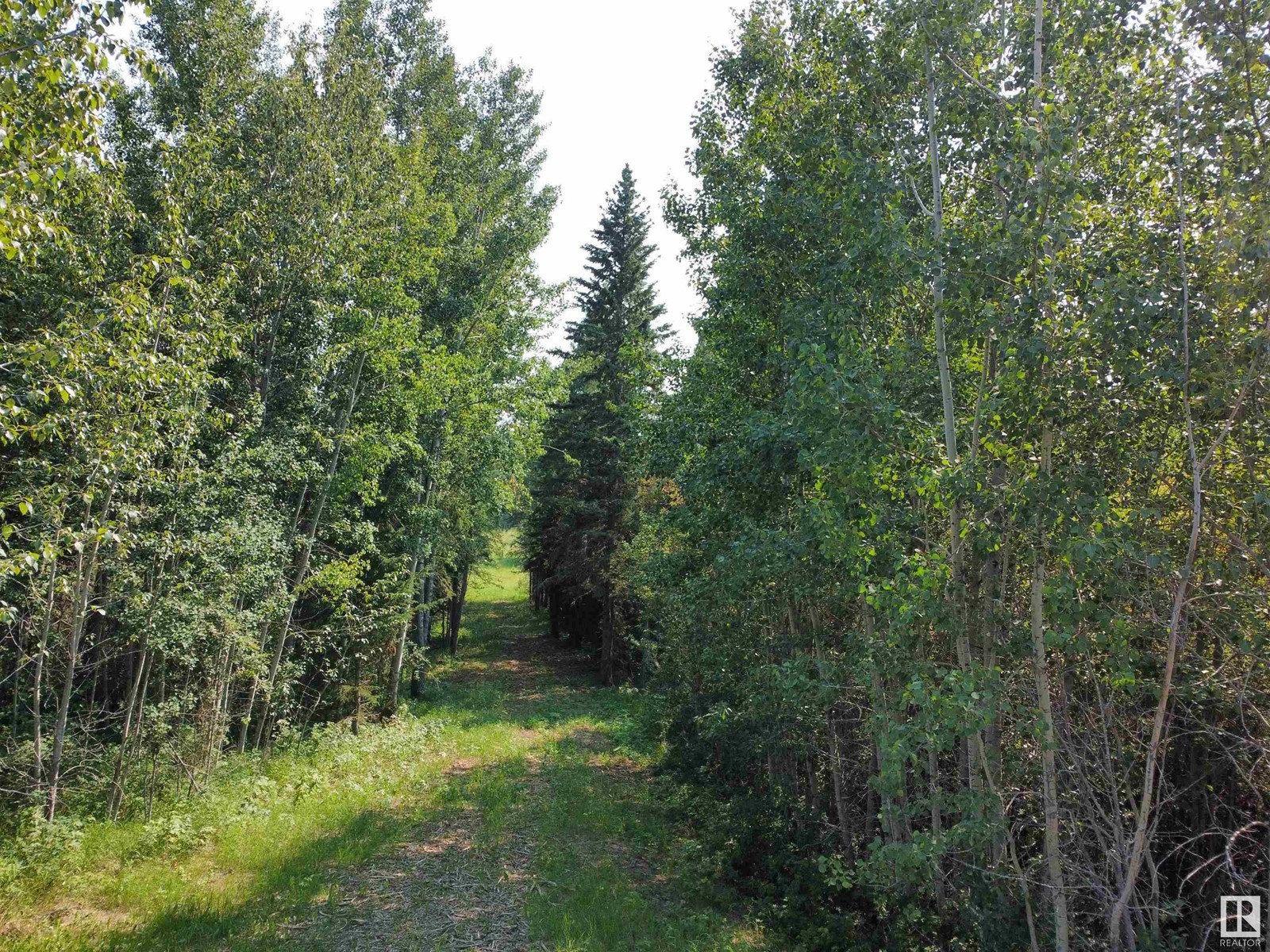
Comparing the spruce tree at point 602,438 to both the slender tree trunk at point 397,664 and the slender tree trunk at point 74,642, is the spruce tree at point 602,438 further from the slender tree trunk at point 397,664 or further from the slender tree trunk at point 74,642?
the slender tree trunk at point 74,642

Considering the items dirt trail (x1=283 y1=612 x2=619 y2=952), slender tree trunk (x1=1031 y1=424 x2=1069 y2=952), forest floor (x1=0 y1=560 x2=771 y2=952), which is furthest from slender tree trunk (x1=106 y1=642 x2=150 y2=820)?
slender tree trunk (x1=1031 y1=424 x2=1069 y2=952)

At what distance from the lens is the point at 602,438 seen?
61.1ft

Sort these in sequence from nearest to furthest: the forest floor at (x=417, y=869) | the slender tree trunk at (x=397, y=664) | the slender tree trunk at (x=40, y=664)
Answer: the forest floor at (x=417, y=869) < the slender tree trunk at (x=40, y=664) < the slender tree trunk at (x=397, y=664)

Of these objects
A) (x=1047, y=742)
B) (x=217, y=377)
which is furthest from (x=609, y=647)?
(x=1047, y=742)

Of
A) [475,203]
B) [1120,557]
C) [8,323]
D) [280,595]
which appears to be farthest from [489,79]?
[1120,557]

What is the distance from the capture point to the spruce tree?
63.6 feet

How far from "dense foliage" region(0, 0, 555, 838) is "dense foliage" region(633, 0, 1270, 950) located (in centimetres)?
518

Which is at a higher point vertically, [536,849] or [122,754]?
[122,754]

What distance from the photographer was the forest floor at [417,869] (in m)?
6.03

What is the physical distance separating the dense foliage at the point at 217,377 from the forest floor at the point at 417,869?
53.9 inches

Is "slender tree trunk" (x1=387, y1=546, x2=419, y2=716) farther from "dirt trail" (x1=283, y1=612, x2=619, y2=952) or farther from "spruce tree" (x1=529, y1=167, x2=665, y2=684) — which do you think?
"spruce tree" (x1=529, y1=167, x2=665, y2=684)

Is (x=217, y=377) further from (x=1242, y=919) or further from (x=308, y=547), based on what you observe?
(x=1242, y=919)
